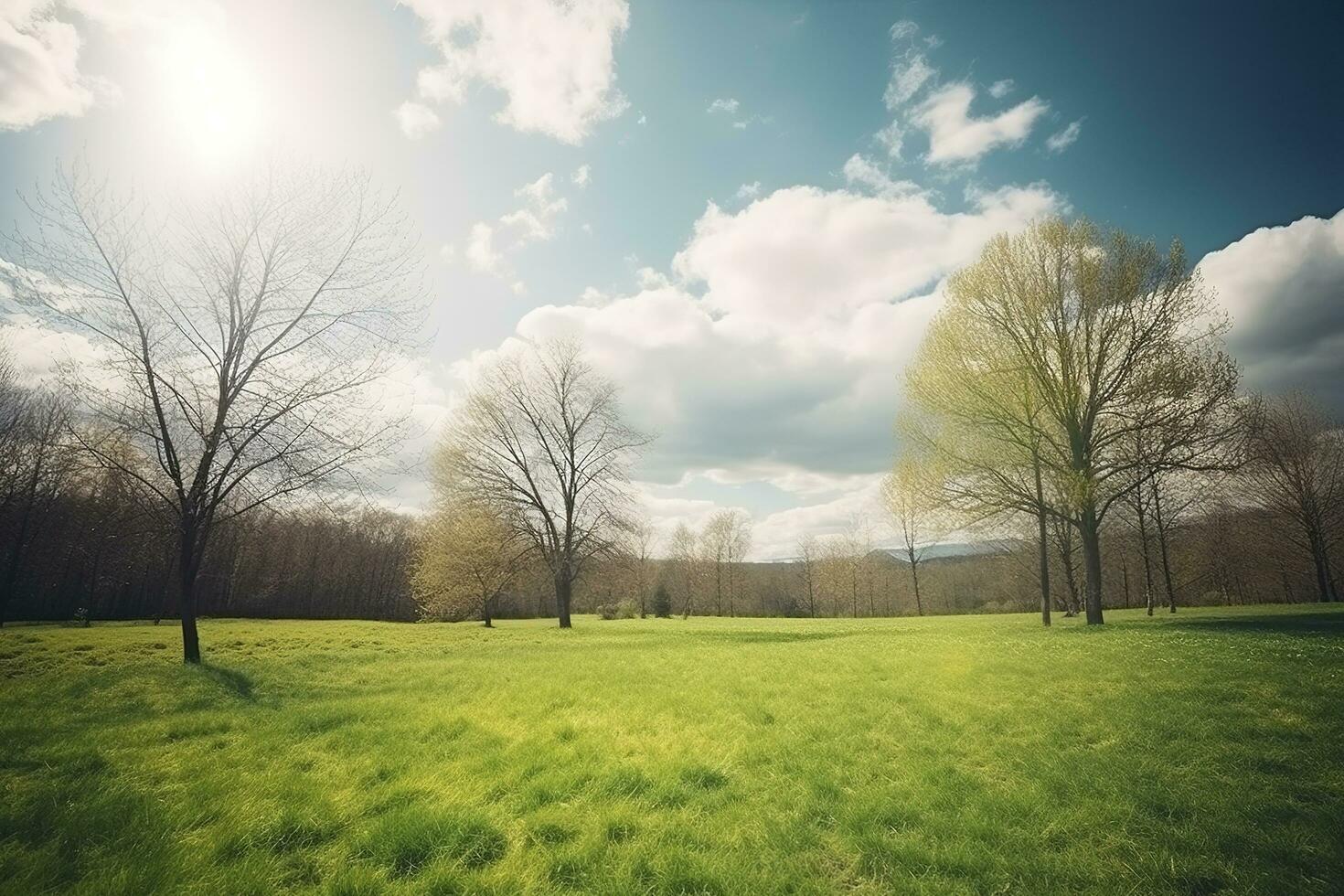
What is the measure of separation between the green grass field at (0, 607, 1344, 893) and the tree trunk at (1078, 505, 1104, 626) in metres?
9.11

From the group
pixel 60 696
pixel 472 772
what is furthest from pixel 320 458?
pixel 472 772

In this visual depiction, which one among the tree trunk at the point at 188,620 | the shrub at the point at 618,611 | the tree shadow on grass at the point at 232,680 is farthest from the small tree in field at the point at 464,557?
the tree shadow on grass at the point at 232,680

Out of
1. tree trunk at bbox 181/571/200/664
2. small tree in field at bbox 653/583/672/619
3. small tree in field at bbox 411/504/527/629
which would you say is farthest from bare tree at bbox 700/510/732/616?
tree trunk at bbox 181/571/200/664

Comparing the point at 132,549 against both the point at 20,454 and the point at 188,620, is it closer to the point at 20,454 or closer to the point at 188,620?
the point at 188,620

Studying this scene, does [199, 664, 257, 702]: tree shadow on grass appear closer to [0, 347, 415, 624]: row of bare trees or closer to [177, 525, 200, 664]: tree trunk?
[177, 525, 200, 664]: tree trunk

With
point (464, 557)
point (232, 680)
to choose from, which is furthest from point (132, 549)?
point (464, 557)

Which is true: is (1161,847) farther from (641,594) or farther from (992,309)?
(641,594)

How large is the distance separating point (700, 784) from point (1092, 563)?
2089cm

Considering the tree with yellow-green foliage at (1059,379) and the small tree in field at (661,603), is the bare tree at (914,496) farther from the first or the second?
the small tree in field at (661,603)

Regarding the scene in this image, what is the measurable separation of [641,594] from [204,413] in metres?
49.4

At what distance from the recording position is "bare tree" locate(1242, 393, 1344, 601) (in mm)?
32125

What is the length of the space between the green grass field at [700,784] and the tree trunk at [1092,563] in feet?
29.9

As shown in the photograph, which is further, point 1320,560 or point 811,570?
point 811,570

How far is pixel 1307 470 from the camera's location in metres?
32.5
